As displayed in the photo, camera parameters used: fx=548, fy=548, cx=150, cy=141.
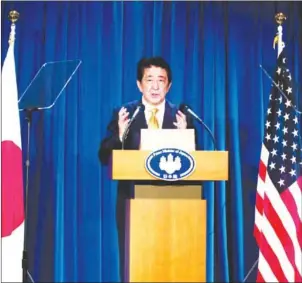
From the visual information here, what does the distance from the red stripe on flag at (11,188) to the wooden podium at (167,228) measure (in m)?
0.78

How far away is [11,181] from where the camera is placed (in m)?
3.79

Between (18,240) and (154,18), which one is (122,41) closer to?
(154,18)

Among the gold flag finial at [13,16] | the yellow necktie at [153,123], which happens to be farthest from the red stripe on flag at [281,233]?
the gold flag finial at [13,16]

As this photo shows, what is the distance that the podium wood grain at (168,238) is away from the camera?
11.2 ft

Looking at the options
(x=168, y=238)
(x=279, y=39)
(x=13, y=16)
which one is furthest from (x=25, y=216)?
(x=279, y=39)

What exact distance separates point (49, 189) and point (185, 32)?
1639 millimetres

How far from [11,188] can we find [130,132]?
0.99 m

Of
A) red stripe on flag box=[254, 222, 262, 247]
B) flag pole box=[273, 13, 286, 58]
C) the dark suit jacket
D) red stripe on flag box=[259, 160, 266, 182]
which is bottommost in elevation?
red stripe on flag box=[254, 222, 262, 247]

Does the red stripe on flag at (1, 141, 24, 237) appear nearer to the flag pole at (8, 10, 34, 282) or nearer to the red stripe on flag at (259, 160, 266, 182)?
the flag pole at (8, 10, 34, 282)

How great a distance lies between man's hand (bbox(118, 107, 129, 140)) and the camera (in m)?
4.19

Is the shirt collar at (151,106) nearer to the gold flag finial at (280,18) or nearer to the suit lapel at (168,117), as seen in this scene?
the suit lapel at (168,117)

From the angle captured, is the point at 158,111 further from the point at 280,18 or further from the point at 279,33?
the point at 280,18

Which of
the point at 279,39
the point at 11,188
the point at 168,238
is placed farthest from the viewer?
the point at 279,39

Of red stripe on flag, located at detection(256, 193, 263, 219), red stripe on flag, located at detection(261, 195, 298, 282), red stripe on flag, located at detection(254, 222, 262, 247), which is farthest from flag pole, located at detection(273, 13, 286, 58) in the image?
red stripe on flag, located at detection(254, 222, 262, 247)
